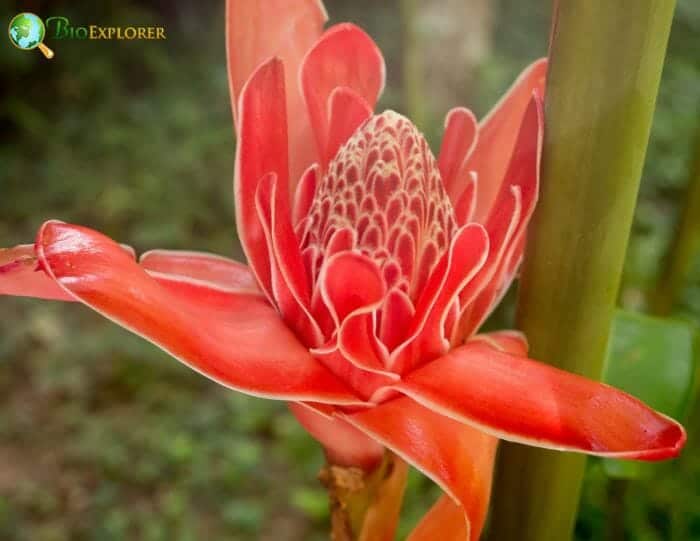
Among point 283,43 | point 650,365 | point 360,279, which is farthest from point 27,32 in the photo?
point 650,365

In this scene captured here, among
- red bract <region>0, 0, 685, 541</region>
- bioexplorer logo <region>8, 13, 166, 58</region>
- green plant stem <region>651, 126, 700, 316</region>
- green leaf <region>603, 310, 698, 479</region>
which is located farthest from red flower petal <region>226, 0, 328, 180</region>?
green plant stem <region>651, 126, 700, 316</region>

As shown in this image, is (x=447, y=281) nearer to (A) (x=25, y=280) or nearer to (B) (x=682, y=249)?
(A) (x=25, y=280)

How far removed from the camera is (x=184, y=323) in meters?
0.31

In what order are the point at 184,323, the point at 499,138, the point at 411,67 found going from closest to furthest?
the point at 184,323, the point at 499,138, the point at 411,67

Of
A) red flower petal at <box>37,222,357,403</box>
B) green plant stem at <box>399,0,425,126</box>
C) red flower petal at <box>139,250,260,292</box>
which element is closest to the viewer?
red flower petal at <box>37,222,357,403</box>

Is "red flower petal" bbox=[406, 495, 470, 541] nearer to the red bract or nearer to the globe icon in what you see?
the red bract

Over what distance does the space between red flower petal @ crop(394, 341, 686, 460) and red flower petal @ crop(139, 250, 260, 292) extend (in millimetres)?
105

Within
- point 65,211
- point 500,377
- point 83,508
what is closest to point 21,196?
point 65,211

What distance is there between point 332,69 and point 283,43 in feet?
0.10

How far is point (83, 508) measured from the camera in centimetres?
72

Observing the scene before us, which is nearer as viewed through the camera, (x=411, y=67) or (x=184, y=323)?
(x=184, y=323)

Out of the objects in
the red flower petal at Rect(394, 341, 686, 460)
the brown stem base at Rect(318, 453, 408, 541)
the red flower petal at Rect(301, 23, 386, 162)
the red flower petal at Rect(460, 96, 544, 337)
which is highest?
the red flower petal at Rect(301, 23, 386, 162)

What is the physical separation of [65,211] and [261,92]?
35 cm

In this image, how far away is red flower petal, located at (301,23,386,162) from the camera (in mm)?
391
